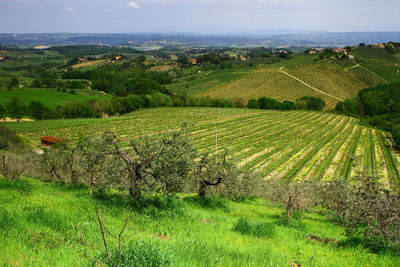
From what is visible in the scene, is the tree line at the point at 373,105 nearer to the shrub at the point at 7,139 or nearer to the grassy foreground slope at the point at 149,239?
the shrub at the point at 7,139

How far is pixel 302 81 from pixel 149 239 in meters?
148

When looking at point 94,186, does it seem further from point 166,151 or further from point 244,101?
point 244,101

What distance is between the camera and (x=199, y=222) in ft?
38.1

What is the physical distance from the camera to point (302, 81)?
14412 cm

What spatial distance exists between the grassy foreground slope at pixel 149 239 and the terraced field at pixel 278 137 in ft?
116

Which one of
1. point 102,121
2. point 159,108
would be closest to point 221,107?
point 159,108

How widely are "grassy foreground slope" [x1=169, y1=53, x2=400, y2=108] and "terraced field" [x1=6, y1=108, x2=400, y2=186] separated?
1410 inches

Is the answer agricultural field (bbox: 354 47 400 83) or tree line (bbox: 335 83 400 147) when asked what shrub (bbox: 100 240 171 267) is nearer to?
tree line (bbox: 335 83 400 147)

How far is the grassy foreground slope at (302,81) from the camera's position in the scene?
134m

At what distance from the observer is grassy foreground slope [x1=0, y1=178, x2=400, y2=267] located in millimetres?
6090

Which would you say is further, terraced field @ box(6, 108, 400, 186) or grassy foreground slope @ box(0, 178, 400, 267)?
terraced field @ box(6, 108, 400, 186)

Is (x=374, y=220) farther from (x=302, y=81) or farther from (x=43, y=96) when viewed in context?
(x=302, y=81)

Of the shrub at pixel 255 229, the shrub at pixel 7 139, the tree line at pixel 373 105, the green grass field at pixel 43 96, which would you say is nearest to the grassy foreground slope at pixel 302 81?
the tree line at pixel 373 105

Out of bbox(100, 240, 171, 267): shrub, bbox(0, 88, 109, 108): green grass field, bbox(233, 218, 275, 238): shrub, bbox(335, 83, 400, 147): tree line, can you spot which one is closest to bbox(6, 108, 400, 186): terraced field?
bbox(335, 83, 400, 147): tree line
